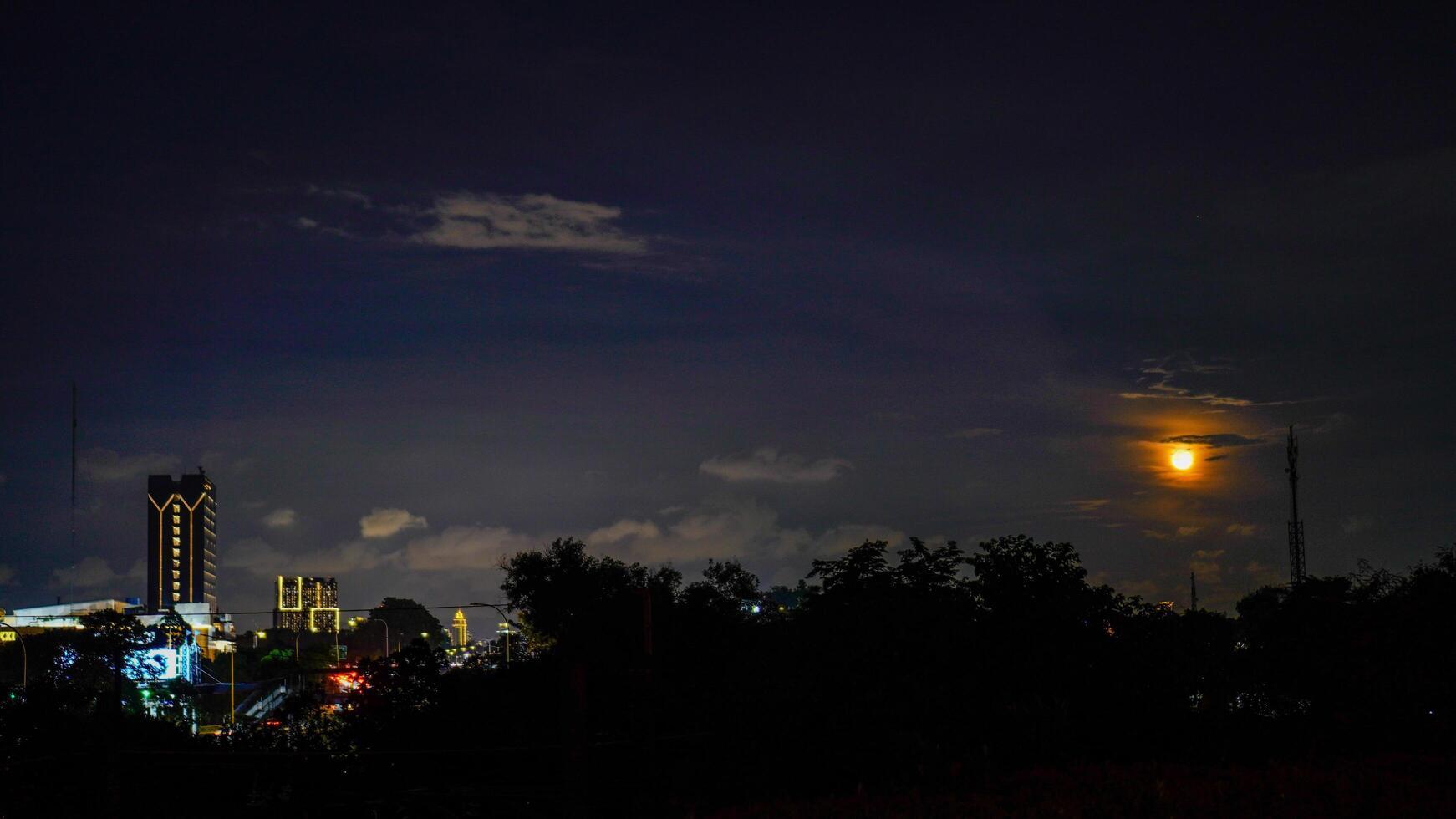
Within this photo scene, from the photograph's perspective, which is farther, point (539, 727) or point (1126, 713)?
point (539, 727)

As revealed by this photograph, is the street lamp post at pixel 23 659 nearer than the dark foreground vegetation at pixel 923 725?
No

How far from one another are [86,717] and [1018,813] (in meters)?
25.5

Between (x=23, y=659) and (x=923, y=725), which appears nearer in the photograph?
(x=923, y=725)

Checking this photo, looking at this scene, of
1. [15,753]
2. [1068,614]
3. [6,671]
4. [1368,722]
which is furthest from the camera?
[6,671]

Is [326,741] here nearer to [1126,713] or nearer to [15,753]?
[15,753]

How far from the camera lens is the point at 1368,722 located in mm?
15742

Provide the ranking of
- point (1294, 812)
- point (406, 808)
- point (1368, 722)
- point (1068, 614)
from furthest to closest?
point (406, 808)
point (1068, 614)
point (1368, 722)
point (1294, 812)

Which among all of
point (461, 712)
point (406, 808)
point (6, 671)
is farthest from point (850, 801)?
point (6, 671)

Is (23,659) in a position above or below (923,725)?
below

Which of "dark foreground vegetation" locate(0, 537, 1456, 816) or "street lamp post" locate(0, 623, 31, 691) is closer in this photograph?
"dark foreground vegetation" locate(0, 537, 1456, 816)

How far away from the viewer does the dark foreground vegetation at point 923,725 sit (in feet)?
35.4

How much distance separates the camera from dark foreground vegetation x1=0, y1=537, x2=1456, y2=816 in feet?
35.4

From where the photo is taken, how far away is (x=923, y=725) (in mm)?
15375

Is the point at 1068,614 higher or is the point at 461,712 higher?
the point at 1068,614
